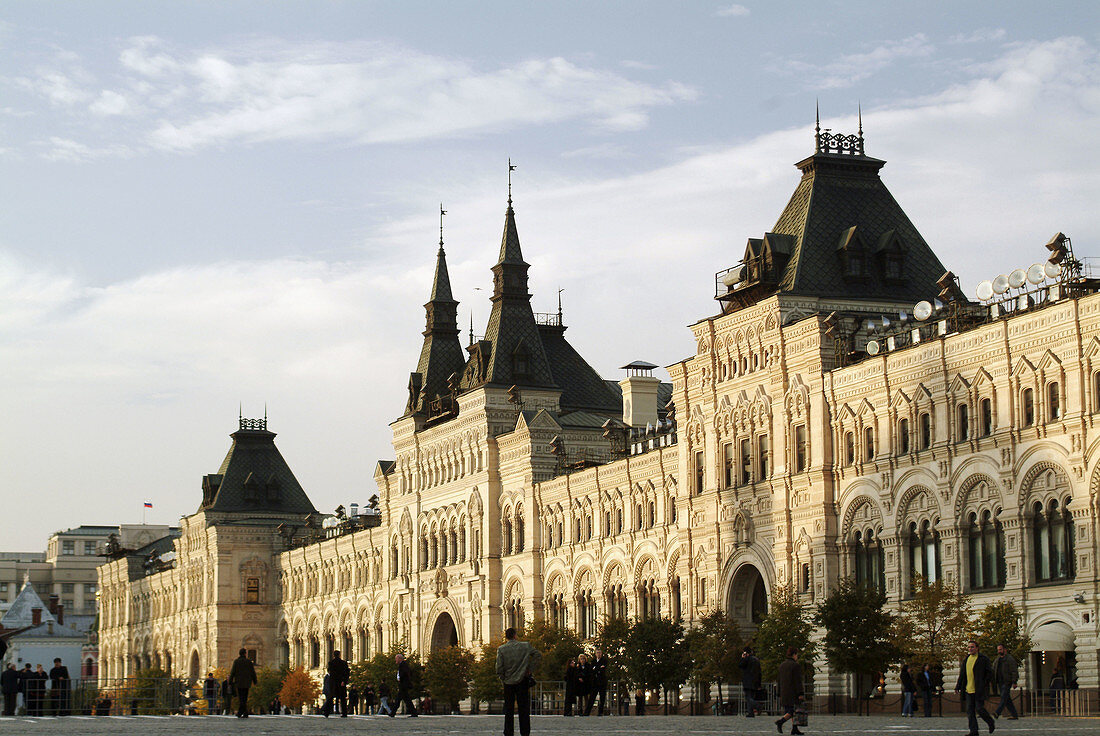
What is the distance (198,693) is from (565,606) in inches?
1912

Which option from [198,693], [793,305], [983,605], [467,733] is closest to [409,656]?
[198,693]

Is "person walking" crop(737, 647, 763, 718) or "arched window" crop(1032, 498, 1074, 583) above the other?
"arched window" crop(1032, 498, 1074, 583)

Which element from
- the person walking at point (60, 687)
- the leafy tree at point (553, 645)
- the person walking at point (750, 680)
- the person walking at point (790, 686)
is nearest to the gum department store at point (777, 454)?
the leafy tree at point (553, 645)

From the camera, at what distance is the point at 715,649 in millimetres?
69375

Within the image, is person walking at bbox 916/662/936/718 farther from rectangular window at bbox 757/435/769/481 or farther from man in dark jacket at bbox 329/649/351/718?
man in dark jacket at bbox 329/649/351/718

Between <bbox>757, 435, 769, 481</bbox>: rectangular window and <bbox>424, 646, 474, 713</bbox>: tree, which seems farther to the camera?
<bbox>424, 646, 474, 713</bbox>: tree

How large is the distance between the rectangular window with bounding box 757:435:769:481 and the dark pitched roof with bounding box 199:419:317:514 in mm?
79987

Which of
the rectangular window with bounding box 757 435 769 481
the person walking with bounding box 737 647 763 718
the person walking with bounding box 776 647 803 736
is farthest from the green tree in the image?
the person walking with bounding box 776 647 803 736

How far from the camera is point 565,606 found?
3595 inches

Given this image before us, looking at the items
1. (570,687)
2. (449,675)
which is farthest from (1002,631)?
(449,675)

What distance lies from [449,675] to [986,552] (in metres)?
39.2

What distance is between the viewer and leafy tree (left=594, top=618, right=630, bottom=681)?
7412cm

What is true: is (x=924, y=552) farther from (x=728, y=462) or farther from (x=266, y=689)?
(x=266, y=689)

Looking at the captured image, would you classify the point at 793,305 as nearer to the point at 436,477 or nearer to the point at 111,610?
the point at 436,477
